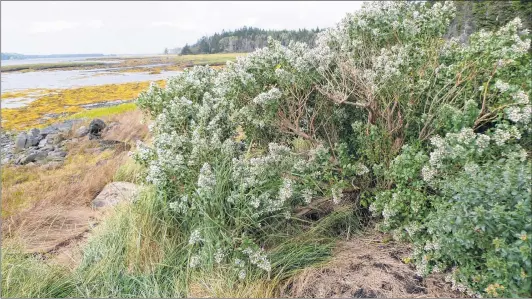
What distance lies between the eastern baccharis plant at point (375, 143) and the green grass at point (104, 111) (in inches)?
535

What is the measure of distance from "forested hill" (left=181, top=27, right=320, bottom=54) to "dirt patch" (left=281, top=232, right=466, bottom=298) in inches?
89.7

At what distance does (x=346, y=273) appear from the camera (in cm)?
299

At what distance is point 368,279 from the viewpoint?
2.89 m

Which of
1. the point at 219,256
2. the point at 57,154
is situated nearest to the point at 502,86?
the point at 219,256

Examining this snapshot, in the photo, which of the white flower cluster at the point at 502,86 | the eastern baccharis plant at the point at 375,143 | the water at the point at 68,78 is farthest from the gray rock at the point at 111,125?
the white flower cluster at the point at 502,86

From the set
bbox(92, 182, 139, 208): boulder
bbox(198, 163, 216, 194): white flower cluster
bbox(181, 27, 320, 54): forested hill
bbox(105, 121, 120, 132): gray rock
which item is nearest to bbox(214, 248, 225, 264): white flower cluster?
bbox(198, 163, 216, 194): white flower cluster

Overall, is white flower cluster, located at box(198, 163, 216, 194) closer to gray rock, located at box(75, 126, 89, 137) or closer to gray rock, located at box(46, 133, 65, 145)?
gray rock, located at box(75, 126, 89, 137)

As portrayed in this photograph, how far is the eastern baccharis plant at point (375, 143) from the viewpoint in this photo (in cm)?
246

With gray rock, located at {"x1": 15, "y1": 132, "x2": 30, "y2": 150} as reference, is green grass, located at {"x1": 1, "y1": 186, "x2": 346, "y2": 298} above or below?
above

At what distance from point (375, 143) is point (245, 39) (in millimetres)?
3241

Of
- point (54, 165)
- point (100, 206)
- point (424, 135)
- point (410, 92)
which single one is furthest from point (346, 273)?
point (54, 165)

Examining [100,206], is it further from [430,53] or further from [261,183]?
[430,53]

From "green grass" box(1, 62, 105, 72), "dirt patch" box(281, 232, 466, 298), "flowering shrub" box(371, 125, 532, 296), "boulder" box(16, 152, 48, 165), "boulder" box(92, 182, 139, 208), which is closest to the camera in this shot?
"flowering shrub" box(371, 125, 532, 296)

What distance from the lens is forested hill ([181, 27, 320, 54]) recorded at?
179 inches
